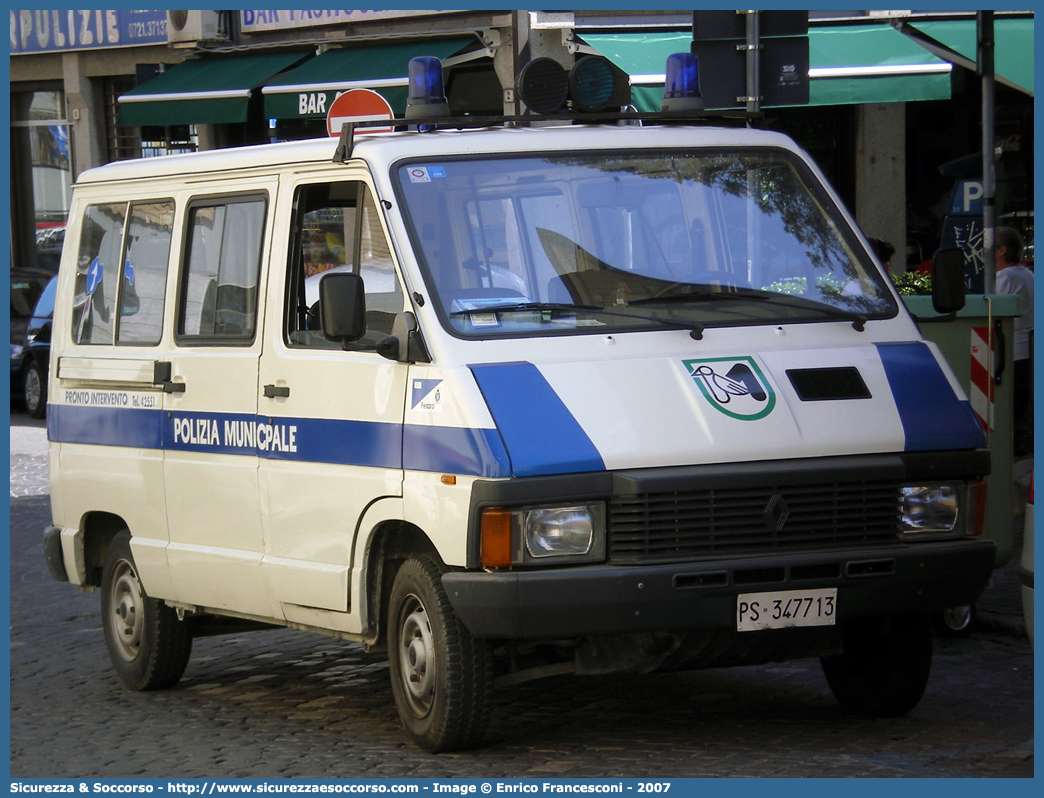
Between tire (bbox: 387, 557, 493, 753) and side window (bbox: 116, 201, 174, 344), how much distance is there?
83.9 inches

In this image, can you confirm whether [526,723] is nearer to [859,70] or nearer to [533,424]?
[533,424]

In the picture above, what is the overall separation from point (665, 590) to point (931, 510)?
1.05 metres

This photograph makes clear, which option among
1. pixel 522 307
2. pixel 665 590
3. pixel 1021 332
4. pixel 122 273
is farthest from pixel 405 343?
pixel 1021 332

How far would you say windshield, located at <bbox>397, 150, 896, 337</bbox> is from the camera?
257 inches

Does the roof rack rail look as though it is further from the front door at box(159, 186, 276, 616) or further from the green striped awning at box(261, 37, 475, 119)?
the green striped awning at box(261, 37, 475, 119)

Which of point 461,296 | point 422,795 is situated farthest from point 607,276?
point 422,795

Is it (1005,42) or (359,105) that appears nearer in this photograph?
(359,105)

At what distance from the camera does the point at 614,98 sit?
297 inches

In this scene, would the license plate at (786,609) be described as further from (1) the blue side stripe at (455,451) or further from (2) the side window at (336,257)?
(2) the side window at (336,257)

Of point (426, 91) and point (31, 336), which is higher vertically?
point (426, 91)

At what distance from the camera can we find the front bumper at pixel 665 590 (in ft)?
19.5

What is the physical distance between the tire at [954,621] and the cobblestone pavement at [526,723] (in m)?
0.08

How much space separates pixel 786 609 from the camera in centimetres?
615

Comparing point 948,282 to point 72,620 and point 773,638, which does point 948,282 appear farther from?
point 72,620
